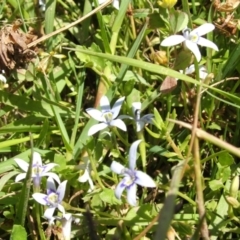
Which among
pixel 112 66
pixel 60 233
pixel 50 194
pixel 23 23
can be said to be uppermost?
pixel 23 23

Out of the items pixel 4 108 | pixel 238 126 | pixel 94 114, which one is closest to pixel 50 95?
pixel 4 108

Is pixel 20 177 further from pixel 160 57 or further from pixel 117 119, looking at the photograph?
pixel 160 57

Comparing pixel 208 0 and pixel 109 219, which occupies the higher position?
pixel 208 0

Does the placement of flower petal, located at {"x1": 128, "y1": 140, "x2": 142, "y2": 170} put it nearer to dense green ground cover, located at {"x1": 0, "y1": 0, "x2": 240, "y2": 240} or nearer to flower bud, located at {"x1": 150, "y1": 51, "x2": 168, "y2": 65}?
dense green ground cover, located at {"x1": 0, "y1": 0, "x2": 240, "y2": 240}

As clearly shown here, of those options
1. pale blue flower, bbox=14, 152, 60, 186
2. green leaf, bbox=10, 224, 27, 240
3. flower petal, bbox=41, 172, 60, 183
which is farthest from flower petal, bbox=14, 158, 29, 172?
green leaf, bbox=10, 224, 27, 240

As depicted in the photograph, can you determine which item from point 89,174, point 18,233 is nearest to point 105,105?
point 89,174

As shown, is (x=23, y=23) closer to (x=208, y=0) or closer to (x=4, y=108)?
(x=4, y=108)

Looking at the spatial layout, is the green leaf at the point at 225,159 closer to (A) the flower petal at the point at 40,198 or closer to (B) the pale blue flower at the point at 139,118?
(B) the pale blue flower at the point at 139,118
